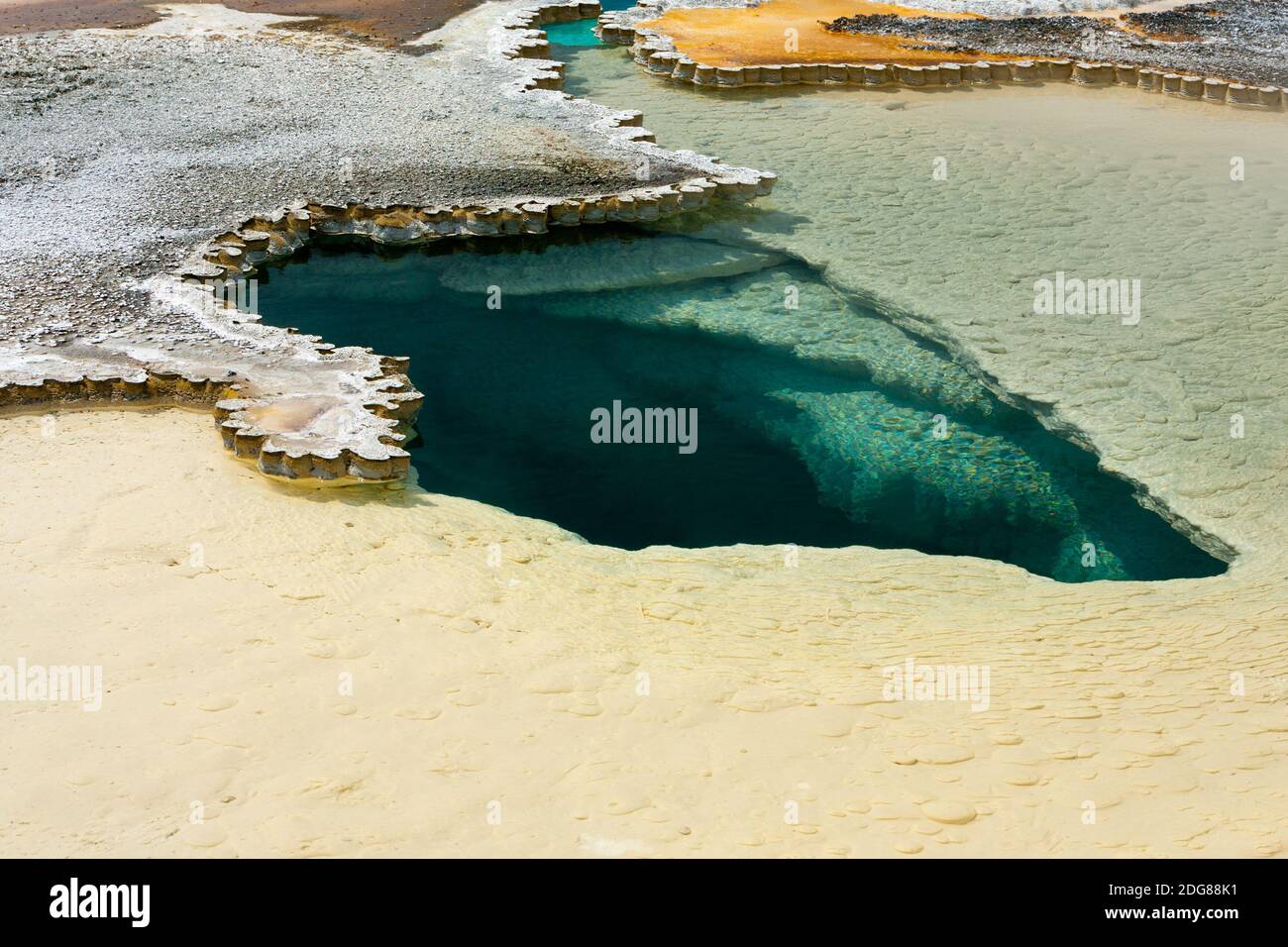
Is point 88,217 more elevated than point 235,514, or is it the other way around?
point 88,217

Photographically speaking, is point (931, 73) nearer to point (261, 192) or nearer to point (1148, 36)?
point (1148, 36)

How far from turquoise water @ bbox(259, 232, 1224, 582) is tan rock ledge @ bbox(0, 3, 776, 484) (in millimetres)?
338

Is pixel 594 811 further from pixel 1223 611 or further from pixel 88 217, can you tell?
pixel 88 217

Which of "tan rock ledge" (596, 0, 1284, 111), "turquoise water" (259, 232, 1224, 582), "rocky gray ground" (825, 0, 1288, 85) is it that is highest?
"rocky gray ground" (825, 0, 1288, 85)

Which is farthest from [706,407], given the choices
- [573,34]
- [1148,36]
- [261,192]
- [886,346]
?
[1148,36]

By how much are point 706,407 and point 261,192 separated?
383cm

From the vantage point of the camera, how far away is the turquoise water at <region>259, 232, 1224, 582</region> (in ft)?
20.5

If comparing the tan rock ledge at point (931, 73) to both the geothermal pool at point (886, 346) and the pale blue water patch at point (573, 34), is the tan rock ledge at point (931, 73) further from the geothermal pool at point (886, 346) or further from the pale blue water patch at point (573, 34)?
the pale blue water patch at point (573, 34)

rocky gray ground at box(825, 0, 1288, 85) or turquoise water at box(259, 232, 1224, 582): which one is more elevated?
rocky gray ground at box(825, 0, 1288, 85)

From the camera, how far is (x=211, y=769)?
3.57 meters

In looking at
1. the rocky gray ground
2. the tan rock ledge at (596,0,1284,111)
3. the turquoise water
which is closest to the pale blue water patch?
the tan rock ledge at (596,0,1284,111)

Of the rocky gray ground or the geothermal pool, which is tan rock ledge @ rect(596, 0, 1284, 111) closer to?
the rocky gray ground

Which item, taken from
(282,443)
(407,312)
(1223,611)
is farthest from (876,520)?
(407,312)

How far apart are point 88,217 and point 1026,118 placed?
7.73 metres
